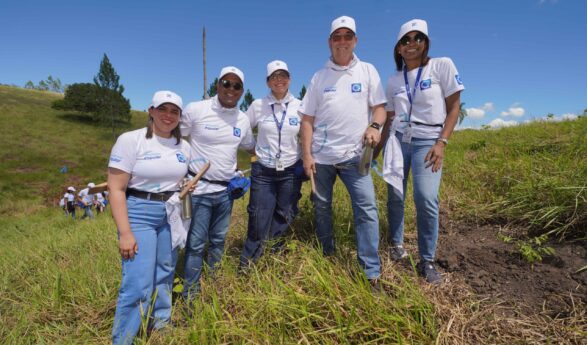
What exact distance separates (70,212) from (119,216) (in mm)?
13673

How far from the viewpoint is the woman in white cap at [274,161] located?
10.4 ft

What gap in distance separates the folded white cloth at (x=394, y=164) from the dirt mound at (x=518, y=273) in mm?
832

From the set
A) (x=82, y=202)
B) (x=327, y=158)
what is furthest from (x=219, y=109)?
(x=82, y=202)

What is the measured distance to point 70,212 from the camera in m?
13.2

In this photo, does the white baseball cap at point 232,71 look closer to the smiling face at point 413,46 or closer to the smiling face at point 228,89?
the smiling face at point 228,89

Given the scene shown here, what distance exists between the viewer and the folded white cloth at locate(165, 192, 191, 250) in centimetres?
262

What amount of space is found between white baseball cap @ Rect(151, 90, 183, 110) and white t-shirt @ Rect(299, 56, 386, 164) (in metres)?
1.22

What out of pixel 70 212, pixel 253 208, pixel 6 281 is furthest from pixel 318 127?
pixel 70 212

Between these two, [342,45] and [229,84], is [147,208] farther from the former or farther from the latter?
[342,45]

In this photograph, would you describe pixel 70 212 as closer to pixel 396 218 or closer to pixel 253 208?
pixel 253 208

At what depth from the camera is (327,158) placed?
106 inches

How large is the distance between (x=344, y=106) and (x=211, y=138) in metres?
1.36

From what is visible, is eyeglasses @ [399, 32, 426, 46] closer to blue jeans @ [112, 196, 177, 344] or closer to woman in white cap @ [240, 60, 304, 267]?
woman in white cap @ [240, 60, 304, 267]

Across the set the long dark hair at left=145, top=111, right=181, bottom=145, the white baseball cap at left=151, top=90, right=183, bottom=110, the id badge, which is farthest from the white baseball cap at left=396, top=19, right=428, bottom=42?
the long dark hair at left=145, top=111, right=181, bottom=145
